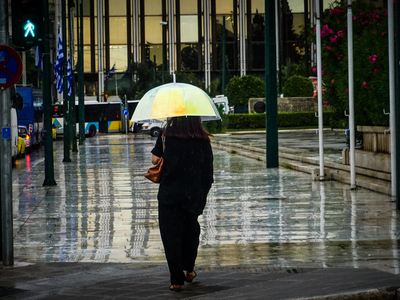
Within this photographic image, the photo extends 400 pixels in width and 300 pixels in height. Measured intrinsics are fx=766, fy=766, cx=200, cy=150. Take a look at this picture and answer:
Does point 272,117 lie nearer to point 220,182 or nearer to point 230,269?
point 220,182

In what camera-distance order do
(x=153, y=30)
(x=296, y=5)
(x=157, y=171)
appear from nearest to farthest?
(x=157, y=171)
(x=296, y=5)
(x=153, y=30)

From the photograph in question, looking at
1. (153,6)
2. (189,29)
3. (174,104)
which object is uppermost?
(153,6)

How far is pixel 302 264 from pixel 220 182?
9541mm

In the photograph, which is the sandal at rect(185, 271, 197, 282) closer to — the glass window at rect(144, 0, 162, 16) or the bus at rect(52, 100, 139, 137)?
the bus at rect(52, 100, 139, 137)

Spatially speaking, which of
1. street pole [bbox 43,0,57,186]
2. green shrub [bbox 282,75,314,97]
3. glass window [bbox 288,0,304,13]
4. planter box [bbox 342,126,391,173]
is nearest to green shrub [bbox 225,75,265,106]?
green shrub [bbox 282,75,314,97]

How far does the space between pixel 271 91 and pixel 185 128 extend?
Answer: 14.8m

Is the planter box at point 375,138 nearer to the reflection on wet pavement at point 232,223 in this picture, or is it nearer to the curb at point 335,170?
the curb at point 335,170

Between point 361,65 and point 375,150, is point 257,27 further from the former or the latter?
point 375,150

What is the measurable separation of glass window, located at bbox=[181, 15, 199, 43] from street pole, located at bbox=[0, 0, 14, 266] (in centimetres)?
7279

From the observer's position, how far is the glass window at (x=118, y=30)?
80312mm

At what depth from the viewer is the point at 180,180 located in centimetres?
672

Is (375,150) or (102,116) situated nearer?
(375,150)

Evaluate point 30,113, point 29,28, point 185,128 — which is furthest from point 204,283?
point 30,113

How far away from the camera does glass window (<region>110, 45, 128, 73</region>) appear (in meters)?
80.4
